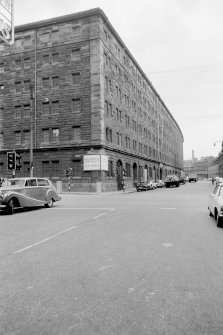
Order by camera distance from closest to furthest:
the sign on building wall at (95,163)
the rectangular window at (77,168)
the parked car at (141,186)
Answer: the sign on building wall at (95,163), the rectangular window at (77,168), the parked car at (141,186)

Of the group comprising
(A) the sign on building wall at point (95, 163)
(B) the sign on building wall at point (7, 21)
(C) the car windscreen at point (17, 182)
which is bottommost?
(C) the car windscreen at point (17, 182)

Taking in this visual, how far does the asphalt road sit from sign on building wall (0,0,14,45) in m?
9.95

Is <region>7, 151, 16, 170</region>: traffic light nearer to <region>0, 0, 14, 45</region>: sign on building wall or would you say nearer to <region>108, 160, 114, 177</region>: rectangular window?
<region>0, 0, 14, 45</region>: sign on building wall

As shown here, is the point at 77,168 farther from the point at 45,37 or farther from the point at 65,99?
the point at 45,37

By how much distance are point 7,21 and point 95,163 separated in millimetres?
23430

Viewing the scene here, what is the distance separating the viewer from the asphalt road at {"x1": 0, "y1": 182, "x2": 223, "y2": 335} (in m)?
3.43

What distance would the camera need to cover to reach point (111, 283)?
4.76 meters

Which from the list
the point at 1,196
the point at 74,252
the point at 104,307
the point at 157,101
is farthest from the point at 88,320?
the point at 157,101

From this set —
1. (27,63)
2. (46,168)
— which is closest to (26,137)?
(46,168)

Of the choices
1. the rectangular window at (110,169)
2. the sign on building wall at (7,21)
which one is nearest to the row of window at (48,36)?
the rectangular window at (110,169)

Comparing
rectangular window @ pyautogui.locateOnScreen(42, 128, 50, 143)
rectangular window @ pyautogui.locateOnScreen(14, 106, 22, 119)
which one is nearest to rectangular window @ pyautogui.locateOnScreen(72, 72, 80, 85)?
rectangular window @ pyautogui.locateOnScreen(42, 128, 50, 143)

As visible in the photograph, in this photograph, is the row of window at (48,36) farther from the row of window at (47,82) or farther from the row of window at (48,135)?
the row of window at (48,135)

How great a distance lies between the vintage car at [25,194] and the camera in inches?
579

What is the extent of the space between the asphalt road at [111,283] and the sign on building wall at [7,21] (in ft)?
32.6
